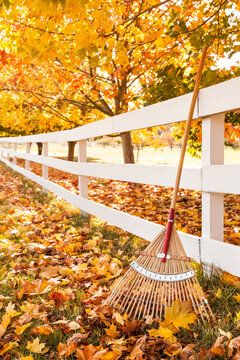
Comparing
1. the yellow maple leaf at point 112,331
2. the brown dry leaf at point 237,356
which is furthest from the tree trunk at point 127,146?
the brown dry leaf at point 237,356

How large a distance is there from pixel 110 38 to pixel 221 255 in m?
3.52

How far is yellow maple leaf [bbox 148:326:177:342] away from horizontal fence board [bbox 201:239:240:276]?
0.58 meters

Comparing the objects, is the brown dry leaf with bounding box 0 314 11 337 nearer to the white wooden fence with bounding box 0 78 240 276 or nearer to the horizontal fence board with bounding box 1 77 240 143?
the white wooden fence with bounding box 0 78 240 276

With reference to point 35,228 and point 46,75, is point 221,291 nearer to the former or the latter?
point 35,228

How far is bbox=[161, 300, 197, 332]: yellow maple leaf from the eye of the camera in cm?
176

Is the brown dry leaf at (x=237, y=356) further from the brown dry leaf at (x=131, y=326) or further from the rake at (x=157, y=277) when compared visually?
the brown dry leaf at (x=131, y=326)

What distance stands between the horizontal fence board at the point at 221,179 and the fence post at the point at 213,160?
55mm

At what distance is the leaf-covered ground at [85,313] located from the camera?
64.7 inches

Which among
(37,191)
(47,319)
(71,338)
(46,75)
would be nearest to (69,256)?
(47,319)

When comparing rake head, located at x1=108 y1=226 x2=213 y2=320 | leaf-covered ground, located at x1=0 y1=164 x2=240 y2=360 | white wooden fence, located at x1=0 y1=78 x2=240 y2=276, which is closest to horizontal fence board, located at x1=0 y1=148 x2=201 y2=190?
white wooden fence, located at x1=0 y1=78 x2=240 y2=276

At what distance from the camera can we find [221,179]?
6.84ft

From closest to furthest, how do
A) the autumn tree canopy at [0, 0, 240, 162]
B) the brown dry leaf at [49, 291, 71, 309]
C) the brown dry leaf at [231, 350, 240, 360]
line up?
the brown dry leaf at [231, 350, 240, 360] → the brown dry leaf at [49, 291, 71, 309] → the autumn tree canopy at [0, 0, 240, 162]

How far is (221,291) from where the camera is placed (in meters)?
2.02

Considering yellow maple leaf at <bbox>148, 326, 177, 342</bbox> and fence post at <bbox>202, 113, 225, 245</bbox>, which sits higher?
fence post at <bbox>202, 113, 225, 245</bbox>
